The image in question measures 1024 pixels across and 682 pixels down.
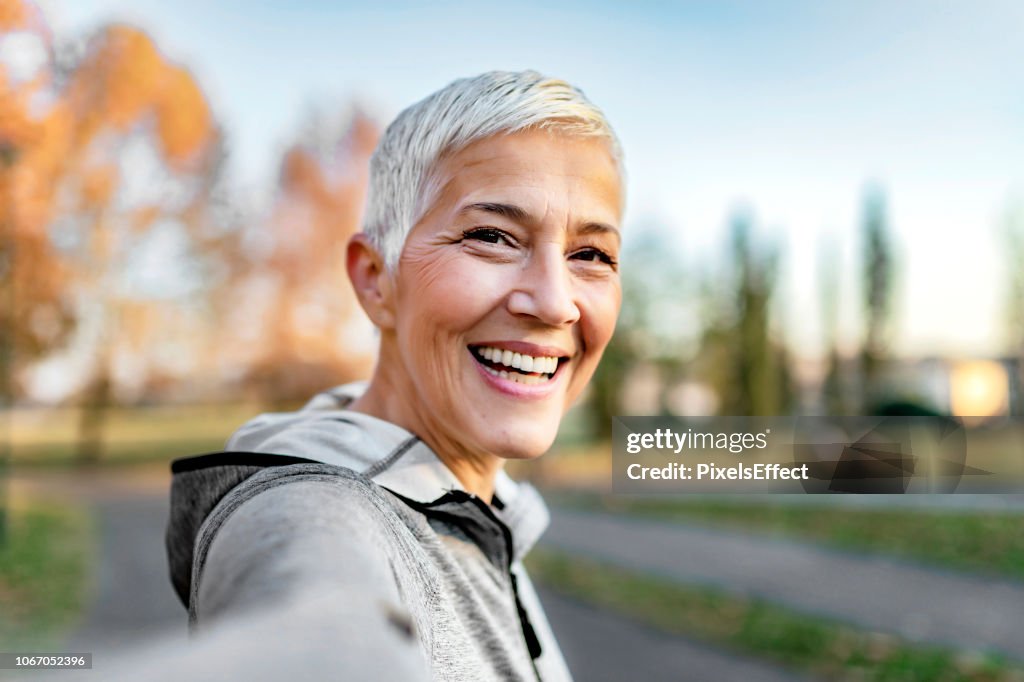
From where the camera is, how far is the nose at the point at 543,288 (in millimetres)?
1116

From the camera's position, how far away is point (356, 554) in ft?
2.27

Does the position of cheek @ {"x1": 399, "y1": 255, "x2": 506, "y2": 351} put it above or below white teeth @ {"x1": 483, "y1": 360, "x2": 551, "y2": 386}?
above

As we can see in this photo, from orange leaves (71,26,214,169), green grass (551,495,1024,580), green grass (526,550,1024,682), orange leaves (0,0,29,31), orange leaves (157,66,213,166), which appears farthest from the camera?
orange leaves (157,66,213,166)

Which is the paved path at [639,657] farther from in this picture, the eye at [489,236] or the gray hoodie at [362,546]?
the eye at [489,236]

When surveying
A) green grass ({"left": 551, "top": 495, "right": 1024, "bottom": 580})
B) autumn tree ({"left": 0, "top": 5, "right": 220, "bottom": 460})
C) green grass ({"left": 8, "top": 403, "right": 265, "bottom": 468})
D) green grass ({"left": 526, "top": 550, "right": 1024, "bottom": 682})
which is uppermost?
autumn tree ({"left": 0, "top": 5, "right": 220, "bottom": 460})

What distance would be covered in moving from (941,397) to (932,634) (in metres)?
29.7

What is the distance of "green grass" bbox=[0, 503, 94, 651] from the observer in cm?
678

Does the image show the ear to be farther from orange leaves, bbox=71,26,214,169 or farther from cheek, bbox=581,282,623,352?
orange leaves, bbox=71,26,214,169

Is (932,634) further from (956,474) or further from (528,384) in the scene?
(956,474)

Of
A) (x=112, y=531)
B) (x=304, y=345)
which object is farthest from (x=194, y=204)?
(x=112, y=531)

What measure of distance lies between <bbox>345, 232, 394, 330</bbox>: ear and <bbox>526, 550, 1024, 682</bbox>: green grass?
5.15 metres

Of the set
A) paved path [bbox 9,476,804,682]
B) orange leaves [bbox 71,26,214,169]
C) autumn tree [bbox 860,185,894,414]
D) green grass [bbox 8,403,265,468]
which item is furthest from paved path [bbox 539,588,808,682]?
autumn tree [bbox 860,185,894,414]

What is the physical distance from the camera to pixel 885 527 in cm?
1003

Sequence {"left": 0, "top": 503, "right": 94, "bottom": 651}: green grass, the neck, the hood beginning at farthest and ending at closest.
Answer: {"left": 0, "top": 503, "right": 94, "bottom": 651}: green grass
the neck
the hood
